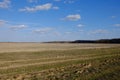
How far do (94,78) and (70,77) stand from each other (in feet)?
5.71

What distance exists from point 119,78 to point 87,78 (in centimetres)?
202

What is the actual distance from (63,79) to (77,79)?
36.0 inches

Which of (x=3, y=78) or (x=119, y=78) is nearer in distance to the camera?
(x=119, y=78)

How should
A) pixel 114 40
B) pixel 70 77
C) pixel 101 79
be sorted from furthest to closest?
1. pixel 114 40
2. pixel 70 77
3. pixel 101 79

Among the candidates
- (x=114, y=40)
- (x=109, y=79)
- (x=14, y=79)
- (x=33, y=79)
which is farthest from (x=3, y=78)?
(x=114, y=40)

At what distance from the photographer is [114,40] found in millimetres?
157250

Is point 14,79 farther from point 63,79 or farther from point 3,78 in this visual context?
point 63,79

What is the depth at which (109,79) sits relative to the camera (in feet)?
56.5

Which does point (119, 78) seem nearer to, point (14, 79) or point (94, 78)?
point (94, 78)

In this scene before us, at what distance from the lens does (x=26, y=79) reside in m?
18.0

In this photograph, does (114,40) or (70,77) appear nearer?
(70,77)

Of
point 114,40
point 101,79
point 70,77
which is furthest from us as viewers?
point 114,40

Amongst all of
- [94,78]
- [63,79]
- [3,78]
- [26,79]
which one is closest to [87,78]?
[94,78]

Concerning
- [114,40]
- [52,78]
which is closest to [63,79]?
[52,78]
